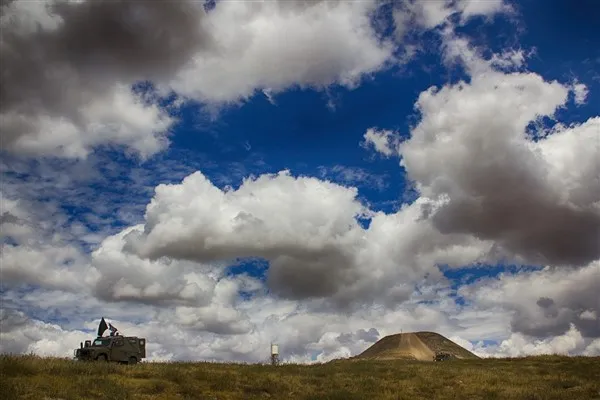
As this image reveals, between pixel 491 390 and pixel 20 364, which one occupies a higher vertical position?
pixel 20 364

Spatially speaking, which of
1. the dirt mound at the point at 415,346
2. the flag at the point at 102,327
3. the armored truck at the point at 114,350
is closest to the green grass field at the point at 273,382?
the armored truck at the point at 114,350

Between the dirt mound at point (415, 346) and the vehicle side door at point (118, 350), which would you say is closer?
the vehicle side door at point (118, 350)

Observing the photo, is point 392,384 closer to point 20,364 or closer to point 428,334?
point 20,364

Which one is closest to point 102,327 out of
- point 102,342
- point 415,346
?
point 102,342

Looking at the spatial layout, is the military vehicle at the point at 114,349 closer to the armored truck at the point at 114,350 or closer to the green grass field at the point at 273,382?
the armored truck at the point at 114,350

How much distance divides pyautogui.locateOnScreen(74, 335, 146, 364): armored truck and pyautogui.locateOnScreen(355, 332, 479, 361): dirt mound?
145359mm

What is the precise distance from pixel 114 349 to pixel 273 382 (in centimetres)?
1148

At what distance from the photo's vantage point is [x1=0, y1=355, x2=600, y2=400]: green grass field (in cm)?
1995

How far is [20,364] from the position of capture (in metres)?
21.4

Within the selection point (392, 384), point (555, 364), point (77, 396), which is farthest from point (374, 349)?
point (77, 396)

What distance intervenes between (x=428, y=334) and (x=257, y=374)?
182 m

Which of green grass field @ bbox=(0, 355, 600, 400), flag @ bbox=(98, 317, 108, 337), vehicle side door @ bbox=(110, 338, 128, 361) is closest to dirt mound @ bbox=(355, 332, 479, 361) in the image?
green grass field @ bbox=(0, 355, 600, 400)

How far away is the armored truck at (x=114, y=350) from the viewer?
97.4 ft

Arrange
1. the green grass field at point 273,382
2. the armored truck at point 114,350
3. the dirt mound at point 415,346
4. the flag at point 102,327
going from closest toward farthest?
the green grass field at point 273,382, the armored truck at point 114,350, the flag at point 102,327, the dirt mound at point 415,346
